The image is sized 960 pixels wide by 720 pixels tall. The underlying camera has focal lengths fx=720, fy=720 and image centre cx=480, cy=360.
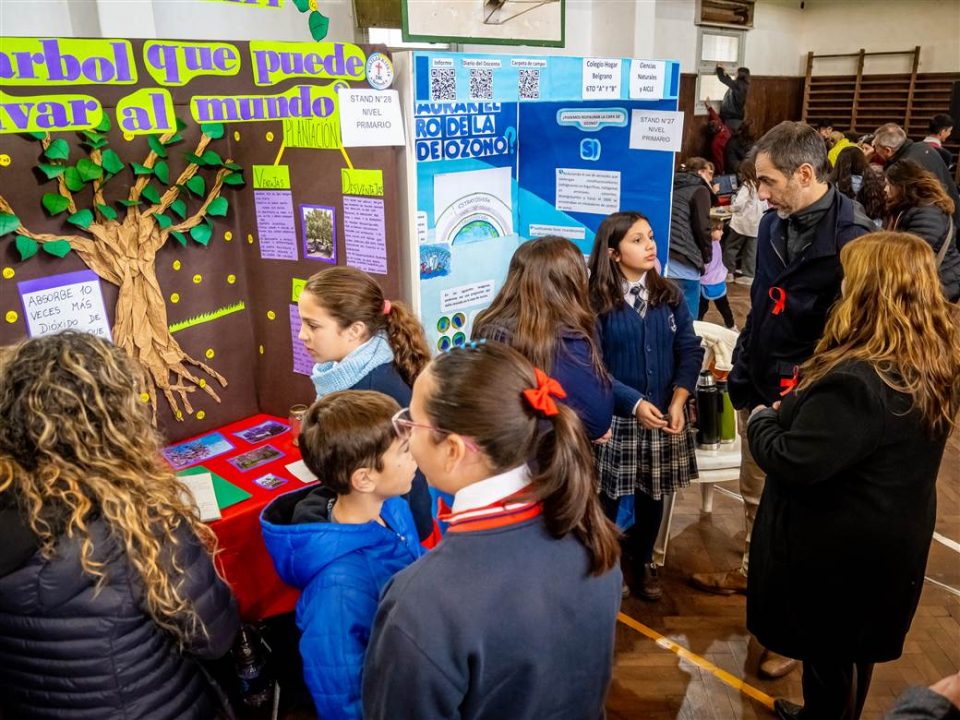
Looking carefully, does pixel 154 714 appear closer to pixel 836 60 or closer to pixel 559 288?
pixel 559 288

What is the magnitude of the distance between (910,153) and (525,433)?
5137 millimetres

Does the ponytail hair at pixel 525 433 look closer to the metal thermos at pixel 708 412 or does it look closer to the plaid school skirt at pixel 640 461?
the plaid school skirt at pixel 640 461

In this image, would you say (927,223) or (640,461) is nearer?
(640,461)

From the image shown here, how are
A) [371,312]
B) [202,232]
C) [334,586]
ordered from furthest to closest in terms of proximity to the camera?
[202,232] → [371,312] → [334,586]

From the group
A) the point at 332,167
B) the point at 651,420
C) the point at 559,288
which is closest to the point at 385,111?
the point at 332,167

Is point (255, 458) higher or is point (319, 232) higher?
point (319, 232)

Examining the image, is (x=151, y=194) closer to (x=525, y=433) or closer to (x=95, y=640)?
(x=95, y=640)

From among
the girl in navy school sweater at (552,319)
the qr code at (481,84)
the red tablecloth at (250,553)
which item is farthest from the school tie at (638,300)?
the red tablecloth at (250,553)

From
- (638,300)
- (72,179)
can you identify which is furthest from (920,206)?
(72,179)

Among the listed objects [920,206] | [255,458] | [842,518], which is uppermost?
[920,206]

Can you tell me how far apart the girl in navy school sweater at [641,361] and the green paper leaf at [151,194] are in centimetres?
139

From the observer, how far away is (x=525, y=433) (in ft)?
3.46

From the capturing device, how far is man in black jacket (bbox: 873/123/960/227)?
487 cm

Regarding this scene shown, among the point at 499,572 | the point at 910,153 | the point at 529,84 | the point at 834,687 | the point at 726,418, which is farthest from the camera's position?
the point at 910,153
